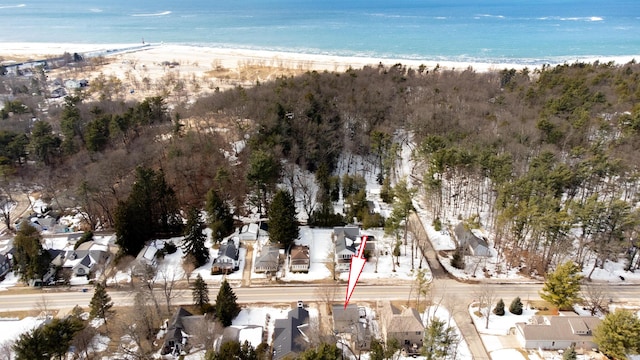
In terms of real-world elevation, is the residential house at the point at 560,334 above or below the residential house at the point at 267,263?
below

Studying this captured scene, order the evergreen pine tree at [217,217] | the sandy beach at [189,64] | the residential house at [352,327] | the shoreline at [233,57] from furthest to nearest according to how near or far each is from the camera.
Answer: the shoreline at [233,57] → the sandy beach at [189,64] → the evergreen pine tree at [217,217] → the residential house at [352,327]

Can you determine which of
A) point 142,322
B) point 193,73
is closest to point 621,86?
point 142,322

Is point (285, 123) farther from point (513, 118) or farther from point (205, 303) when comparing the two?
point (513, 118)

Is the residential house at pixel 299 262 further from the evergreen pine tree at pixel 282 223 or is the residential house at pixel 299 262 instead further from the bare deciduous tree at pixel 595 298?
the bare deciduous tree at pixel 595 298

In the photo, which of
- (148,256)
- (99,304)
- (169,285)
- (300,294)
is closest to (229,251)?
(169,285)

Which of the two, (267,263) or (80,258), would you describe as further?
(80,258)

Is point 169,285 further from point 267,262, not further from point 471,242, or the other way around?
point 471,242

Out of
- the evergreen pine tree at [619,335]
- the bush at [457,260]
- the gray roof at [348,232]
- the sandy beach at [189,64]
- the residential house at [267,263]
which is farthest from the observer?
the sandy beach at [189,64]

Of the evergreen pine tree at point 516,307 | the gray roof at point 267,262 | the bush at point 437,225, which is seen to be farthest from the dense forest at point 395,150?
the gray roof at point 267,262

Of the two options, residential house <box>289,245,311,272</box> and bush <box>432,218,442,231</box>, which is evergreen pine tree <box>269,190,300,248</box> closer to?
residential house <box>289,245,311,272</box>
